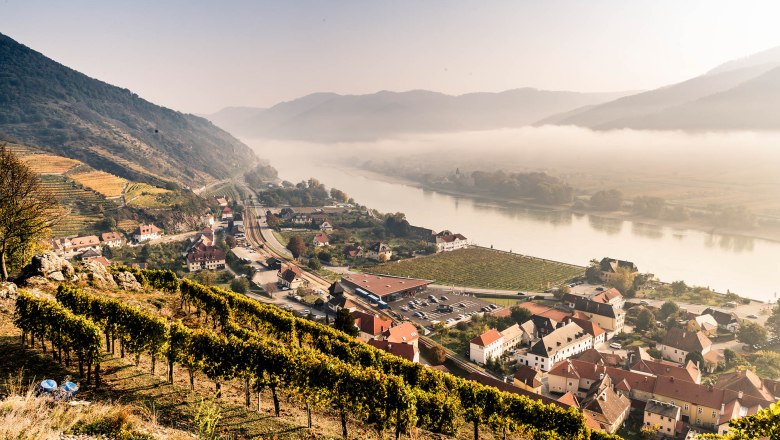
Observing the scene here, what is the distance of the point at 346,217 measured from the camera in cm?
7438

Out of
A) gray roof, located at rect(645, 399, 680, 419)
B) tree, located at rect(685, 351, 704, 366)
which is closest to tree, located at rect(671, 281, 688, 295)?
tree, located at rect(685, 351, 704, 366)

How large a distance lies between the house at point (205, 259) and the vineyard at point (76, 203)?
1616 cm

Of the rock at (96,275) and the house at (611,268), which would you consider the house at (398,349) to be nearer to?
the rock at (96,275)

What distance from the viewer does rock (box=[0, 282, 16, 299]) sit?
1433 centimetres

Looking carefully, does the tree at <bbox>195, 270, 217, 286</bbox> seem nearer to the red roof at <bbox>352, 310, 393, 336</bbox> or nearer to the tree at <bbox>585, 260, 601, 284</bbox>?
the red roof at <bbox>352, 310, 393, 336</bbox>

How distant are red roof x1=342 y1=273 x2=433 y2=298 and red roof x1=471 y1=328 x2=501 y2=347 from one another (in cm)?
1248

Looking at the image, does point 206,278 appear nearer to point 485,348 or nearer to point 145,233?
point 145,233

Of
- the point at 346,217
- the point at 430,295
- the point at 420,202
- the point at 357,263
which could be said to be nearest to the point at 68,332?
the point at 430,295

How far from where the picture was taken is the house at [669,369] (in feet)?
75.2

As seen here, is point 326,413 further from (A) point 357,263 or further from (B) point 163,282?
(A) point 357,263

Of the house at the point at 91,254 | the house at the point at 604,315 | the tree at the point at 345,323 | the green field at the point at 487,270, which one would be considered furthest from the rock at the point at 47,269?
the house at the point at 604,315

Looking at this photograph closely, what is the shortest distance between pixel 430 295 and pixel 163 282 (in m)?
23.2

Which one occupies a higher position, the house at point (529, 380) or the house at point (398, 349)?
the house at point (398, 349)

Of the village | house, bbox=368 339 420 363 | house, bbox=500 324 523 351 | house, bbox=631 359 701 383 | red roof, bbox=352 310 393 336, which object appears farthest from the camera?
house, bbox=500 324 523 351
